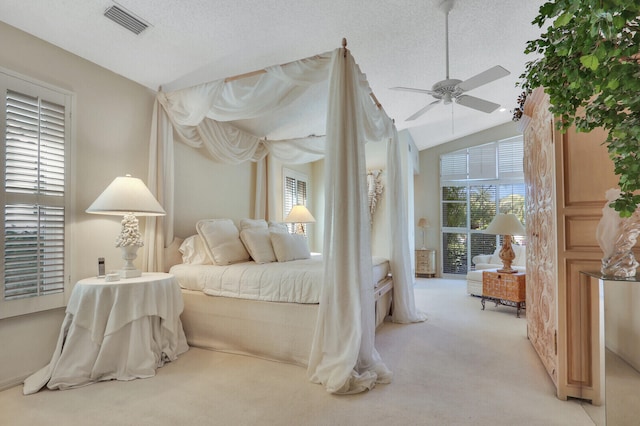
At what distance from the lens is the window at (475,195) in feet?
24.9

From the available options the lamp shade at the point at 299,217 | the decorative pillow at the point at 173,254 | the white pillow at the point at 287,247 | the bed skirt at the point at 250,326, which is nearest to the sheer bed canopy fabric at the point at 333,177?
the decorative pillow at the point at 173,254

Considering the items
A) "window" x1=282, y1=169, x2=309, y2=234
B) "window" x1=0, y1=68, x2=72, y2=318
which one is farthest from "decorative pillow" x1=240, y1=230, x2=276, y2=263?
"window" x1=282, y1=169, x2=309, y2=234

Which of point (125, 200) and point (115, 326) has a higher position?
point (125, 200)

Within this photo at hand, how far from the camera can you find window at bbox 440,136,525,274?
7.60 metres

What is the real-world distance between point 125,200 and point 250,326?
1481 millimetres

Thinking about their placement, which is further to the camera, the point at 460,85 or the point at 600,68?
the point at 460,85

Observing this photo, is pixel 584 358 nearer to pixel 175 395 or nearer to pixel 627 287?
pixel 627 287

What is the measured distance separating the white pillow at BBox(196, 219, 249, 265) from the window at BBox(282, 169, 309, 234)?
89.0 inches

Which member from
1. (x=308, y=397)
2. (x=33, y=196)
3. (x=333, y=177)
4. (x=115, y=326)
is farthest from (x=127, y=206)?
(x=308, y=397)

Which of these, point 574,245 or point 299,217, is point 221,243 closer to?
point 299,217

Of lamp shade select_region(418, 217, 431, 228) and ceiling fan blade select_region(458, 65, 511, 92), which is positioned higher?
ceiling fan blade select_region(458, 65, 511, 92)

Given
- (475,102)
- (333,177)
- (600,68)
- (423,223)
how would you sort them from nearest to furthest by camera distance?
(600,68), (333,177), (475,102), (423,223)

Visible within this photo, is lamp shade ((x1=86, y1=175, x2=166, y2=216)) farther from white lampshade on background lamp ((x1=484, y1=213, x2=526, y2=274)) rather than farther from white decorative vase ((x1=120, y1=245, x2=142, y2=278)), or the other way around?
white lampshade on background lamp ((x1=484, y1=213, x2=526, y2=274))

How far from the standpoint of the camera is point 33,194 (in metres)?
2.57
